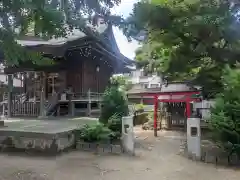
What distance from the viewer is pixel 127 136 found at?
8.16 meters

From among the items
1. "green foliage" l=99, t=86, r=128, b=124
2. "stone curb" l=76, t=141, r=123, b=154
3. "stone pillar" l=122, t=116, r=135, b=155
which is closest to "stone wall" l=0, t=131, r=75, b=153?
"stone curb" l=76, t=141, r=123, b=154

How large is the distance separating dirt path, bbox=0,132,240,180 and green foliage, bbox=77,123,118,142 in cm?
61

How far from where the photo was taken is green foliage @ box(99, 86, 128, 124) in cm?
929

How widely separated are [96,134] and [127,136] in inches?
38.9

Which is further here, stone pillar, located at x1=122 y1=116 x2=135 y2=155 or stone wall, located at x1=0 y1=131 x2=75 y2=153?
stone pillar, located at x1=122 y1=116 x2=135 y2=155

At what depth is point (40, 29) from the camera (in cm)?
477

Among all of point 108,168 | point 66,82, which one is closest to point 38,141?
point 108,168

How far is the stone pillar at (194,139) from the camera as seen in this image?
789 cm

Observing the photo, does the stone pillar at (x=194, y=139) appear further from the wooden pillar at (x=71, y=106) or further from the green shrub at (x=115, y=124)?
the wooden pillar at (x=71, y=106)

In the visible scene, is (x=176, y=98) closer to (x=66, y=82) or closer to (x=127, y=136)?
(x=127, y=136)

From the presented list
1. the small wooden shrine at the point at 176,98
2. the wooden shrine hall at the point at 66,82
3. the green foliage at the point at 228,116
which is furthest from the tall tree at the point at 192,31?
the wooden shrine hall at the point at 66,82

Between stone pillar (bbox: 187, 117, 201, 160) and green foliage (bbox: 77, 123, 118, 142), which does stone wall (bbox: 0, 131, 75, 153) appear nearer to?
green foliage (bbox: 77, 123, 118, 142)

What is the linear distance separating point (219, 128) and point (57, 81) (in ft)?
35.5

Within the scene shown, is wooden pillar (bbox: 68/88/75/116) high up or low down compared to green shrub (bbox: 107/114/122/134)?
up
